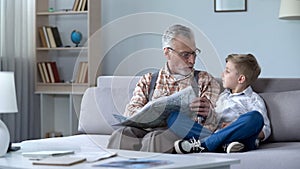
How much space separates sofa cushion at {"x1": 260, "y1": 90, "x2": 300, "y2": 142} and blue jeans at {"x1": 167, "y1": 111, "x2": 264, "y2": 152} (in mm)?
264

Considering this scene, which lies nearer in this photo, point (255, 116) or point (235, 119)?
point (255, 116)

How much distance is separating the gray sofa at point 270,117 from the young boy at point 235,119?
0.23 ft

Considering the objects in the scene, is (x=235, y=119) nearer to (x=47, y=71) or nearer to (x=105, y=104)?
(x=105, y=104)

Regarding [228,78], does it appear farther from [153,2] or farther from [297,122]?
[153,2]

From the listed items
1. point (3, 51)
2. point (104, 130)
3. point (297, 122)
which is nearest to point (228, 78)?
point (297, 122)

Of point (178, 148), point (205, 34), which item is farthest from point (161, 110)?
point (205, 34)

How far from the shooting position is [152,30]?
5.14 metres

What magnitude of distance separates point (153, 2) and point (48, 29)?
0.91 meters

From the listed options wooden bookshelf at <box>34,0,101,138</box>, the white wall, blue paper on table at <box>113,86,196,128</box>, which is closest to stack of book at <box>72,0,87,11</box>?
wooden bookshelf at <box>34,0,101,138</box>

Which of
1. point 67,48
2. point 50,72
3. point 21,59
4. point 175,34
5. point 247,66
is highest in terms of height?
point 175,34

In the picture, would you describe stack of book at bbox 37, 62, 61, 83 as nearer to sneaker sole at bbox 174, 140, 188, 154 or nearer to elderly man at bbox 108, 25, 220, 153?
elderly man at bbox 108, 25, 220, 153

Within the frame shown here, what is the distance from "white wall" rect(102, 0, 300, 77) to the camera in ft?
15.1

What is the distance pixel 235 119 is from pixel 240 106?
0.28ft

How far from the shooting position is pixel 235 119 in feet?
10.7
